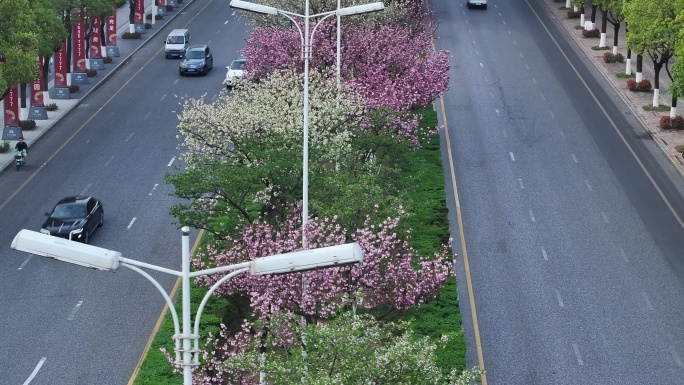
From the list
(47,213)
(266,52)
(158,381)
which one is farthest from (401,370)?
(266,52)

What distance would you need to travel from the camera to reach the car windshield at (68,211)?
5350 centimetres

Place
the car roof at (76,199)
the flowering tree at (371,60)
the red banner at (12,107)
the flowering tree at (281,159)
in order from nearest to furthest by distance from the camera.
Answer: the flowering tree at (281,159) < the car roof at (76,199) < the flowering tree at (371,60) < the red banner at (12,107)

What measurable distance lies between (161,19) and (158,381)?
65.7 metres

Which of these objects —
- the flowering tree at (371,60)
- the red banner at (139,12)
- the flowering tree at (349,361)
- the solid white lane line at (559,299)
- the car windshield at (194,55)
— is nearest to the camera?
the flowering tree at (349,361)

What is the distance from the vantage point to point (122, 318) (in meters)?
45.7

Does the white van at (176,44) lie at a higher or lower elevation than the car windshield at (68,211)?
lower

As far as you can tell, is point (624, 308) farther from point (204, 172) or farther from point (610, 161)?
point (610, 161)

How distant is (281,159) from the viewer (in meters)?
42.7

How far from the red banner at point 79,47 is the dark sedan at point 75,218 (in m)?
26.0

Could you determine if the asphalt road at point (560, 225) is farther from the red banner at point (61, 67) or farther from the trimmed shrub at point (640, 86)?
the red banner at point (61, 67)

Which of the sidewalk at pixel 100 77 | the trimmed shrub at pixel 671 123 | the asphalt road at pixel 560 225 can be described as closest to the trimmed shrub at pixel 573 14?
the asphalt road at pixel 560 225

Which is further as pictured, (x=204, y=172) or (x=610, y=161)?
(x=610, y=161)

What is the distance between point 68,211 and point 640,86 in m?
34.8

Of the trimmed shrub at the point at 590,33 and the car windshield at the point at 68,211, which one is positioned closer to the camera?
the car windshield at the point at 68,211
